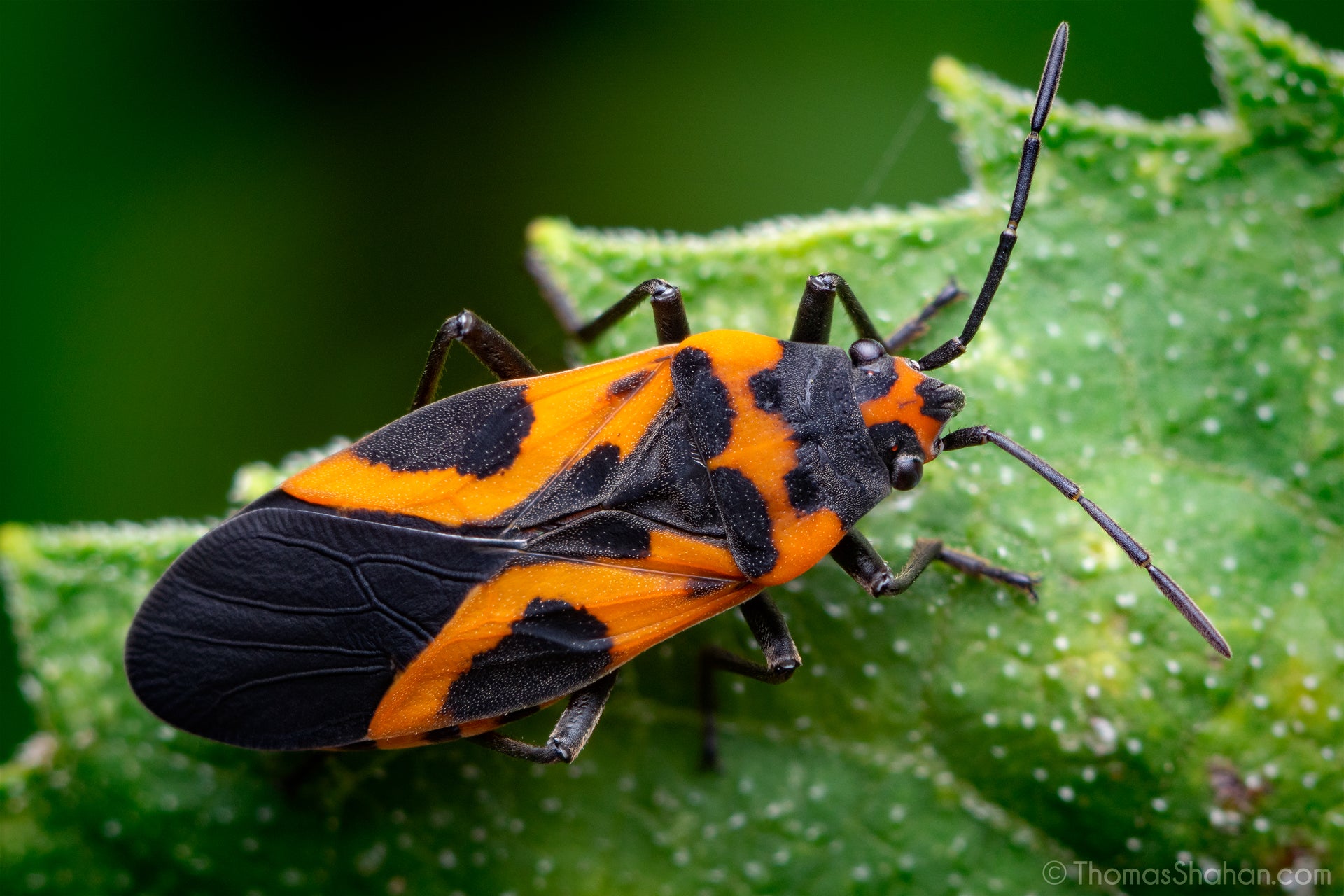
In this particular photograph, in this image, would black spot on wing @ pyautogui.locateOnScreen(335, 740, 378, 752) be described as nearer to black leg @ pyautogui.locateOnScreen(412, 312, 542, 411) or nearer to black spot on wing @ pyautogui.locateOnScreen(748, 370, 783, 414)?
black leg @ pyautogui.locateOnScreen(412, 312, 542, 411)

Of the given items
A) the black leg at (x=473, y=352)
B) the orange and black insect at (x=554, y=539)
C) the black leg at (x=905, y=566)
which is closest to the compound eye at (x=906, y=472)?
the orange and black insect at (x=554, y=539)

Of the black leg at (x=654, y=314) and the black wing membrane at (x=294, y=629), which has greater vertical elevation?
the black leg at (x=654, y=314)

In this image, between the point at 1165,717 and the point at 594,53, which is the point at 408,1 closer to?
the point at 594,53

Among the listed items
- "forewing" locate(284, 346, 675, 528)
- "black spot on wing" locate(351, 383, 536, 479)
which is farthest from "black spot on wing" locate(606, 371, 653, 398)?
"black spot on wing" locate(351, 383, 536, 479)

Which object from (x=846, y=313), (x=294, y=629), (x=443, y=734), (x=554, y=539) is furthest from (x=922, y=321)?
(x=294, y=629)

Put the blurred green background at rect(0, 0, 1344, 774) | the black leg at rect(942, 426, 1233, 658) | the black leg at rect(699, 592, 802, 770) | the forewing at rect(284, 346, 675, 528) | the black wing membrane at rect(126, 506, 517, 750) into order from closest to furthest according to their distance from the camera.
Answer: the black leg at rect(942, 426, 1233, 658)
the black wing membrane at rect(126, 506, 517, 750)
the forewing at rect(284, 346, 675, 528)
the black leg at rect(699, 592, 802, 770)
the blurred green background at rect(0, 0, 1344, 774)

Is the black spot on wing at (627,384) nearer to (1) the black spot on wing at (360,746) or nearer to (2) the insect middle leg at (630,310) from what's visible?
(2) the insect middle leg at (630,310)

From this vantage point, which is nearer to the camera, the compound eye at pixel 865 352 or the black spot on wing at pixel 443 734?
the black spot on wing at pixel 443 734
